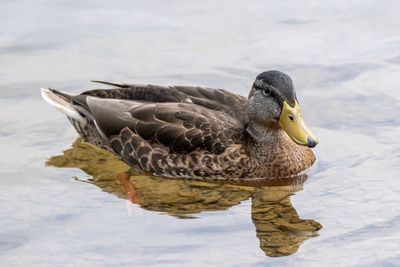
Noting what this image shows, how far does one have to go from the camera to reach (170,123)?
10727 millimetres

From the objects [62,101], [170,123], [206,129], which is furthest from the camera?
[62,101]

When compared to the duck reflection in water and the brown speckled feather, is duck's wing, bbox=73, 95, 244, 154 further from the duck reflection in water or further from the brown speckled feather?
the duck reflection in water

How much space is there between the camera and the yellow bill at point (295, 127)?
398 inches

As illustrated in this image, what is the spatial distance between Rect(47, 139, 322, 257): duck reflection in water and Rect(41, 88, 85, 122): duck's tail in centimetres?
38

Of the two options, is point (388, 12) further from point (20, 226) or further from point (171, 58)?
point (20, 226)

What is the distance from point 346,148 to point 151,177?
2.07 metres

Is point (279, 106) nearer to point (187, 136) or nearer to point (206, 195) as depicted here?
point (187, 136)

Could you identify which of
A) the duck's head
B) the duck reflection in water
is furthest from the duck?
the duck reflection in water

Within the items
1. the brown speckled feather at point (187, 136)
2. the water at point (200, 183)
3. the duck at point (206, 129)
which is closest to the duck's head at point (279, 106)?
the duck at point (206, 129)

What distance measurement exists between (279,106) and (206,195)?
115cm

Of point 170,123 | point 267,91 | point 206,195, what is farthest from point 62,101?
point 267,91

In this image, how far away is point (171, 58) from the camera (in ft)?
42.9

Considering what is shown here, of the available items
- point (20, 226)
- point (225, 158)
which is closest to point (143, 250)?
point (20, 226)

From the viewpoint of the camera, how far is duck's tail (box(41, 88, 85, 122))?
37.3 feet
